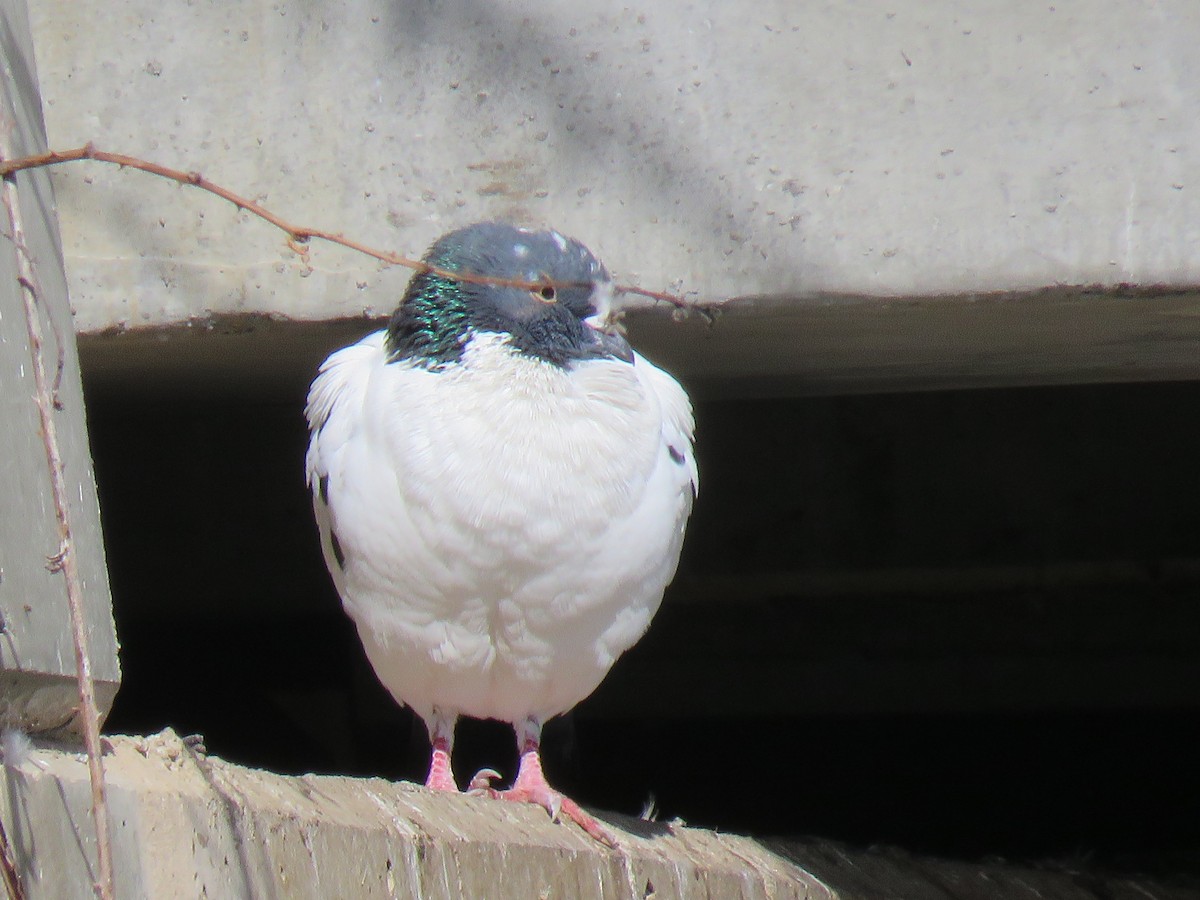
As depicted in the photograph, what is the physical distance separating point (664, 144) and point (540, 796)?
155cm

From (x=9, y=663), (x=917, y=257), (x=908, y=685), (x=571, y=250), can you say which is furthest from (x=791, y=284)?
(x=908, y=685)

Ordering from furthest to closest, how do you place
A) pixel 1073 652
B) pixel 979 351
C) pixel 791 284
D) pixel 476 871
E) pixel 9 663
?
pixel 1073 652 → pixel 979 351 → pixel 791 284 → pixel 476 871 → pixel 9 663

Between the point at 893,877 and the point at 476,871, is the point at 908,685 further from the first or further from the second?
the point at 476,871

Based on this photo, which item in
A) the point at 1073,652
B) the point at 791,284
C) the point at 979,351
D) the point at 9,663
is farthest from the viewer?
the point at 1073,652

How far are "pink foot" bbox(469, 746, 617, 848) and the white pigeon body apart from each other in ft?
0.71

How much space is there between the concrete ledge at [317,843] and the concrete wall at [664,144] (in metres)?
1.32

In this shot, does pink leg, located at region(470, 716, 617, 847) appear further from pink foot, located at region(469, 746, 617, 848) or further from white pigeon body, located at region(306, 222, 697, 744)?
white pigeon body, located at region(306, 222, 697, 744)

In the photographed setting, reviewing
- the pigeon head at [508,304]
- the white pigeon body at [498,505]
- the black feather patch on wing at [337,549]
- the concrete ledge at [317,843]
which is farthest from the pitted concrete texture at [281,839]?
the pigeon head at [508,304]

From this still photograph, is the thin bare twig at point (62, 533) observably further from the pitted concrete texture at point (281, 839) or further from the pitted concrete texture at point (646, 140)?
the pitted concrete texture at point (646, 140)

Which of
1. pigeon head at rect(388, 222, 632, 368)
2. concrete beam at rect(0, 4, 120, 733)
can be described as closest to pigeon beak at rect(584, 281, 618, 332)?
pigeon head at rect(388, 222, 632, 368)

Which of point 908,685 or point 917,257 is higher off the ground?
point 917,257

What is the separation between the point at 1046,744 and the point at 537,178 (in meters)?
4.73

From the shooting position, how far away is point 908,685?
23.3 feet

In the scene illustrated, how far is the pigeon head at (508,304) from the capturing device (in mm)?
3506
